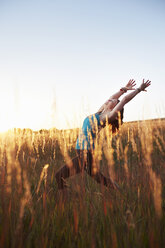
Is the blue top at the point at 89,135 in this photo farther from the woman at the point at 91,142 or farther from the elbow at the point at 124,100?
the elbow at the point at 124,100

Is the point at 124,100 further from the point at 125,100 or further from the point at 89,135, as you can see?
the point at 89,135

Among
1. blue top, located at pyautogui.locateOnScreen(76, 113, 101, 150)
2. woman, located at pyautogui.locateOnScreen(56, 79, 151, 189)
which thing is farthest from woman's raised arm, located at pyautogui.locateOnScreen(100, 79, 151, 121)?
blue top, located at pyautogui.locateOnScreen(76, 113, 101, 150)

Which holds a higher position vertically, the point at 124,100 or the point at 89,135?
the point at 124,100

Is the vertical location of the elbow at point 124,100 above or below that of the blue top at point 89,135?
above

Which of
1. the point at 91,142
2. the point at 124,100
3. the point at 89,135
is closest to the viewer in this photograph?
the point at 91,142

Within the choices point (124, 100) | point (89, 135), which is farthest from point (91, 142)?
point (124, 100)

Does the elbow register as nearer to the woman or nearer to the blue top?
the woman

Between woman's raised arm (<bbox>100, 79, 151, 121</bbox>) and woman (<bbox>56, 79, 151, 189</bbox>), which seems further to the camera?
woman's raised arm (<bbox>100, 79, 151, 121</bbox>)

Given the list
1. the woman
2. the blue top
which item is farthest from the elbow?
the blue top

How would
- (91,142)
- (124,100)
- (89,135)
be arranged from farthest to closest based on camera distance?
(89,135) → (124,100) → (91,142)

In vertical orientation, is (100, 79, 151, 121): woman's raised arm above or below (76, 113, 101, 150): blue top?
above

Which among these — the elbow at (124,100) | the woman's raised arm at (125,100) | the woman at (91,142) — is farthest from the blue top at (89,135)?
the elbow at (124,100)

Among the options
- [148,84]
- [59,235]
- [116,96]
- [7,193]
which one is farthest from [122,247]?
[116,96]

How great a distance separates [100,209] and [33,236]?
56 cm
